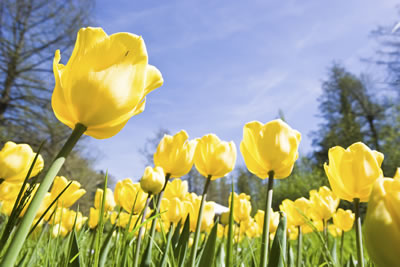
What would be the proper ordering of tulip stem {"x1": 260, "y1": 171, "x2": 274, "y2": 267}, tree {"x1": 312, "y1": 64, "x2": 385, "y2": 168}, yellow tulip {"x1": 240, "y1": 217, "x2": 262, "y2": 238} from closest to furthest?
tulip stem {"x1": 260, "y1": 171, "x2": 274, "y2": 267} < yellow tulip {"x1": 240, "y1": 217, "x2": 262, "y2": 238} < tree {"x1": 312, "y1": 64, "x2": 385, "y2": 168}

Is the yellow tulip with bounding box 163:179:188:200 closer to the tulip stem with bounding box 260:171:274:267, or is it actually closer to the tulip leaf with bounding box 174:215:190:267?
the tulip leaf with bounding box 174:215:190:267

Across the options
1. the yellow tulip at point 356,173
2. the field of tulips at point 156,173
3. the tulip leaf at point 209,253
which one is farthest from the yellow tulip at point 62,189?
the yellow tulip at point 356,173

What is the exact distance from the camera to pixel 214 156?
1.04 metres

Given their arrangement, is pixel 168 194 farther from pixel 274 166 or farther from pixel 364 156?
pixel 364 156

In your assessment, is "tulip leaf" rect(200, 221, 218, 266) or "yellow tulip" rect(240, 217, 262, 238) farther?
"yellow tulip" rect(240, 217, 262, 238)

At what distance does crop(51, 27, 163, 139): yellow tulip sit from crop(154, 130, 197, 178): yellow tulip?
60cm

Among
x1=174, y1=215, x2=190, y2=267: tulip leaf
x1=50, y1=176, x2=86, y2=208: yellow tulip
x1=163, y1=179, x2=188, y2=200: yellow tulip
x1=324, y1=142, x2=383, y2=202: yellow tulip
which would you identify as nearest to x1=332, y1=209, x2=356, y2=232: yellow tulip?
x1=163, y1=179, x2=188, y2=200: yellow tulip

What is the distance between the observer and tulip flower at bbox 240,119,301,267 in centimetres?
78

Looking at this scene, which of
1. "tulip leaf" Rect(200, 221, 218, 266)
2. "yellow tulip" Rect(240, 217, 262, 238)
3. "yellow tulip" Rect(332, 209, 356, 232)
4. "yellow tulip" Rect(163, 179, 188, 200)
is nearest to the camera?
"tulip leaf" Rect(200, 221, 218, 266)

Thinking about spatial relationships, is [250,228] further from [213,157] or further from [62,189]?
[62,189]

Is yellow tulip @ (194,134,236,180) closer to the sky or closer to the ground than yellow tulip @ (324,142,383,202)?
closer to the sky

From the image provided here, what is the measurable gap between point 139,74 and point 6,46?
1065 cm

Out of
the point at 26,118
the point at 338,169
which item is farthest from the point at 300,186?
the point at 338,169

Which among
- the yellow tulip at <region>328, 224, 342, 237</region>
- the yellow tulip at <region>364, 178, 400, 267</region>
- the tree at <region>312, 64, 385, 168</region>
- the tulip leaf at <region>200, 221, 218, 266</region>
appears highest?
the tree at <region>312, 64, 385, 168</region>
